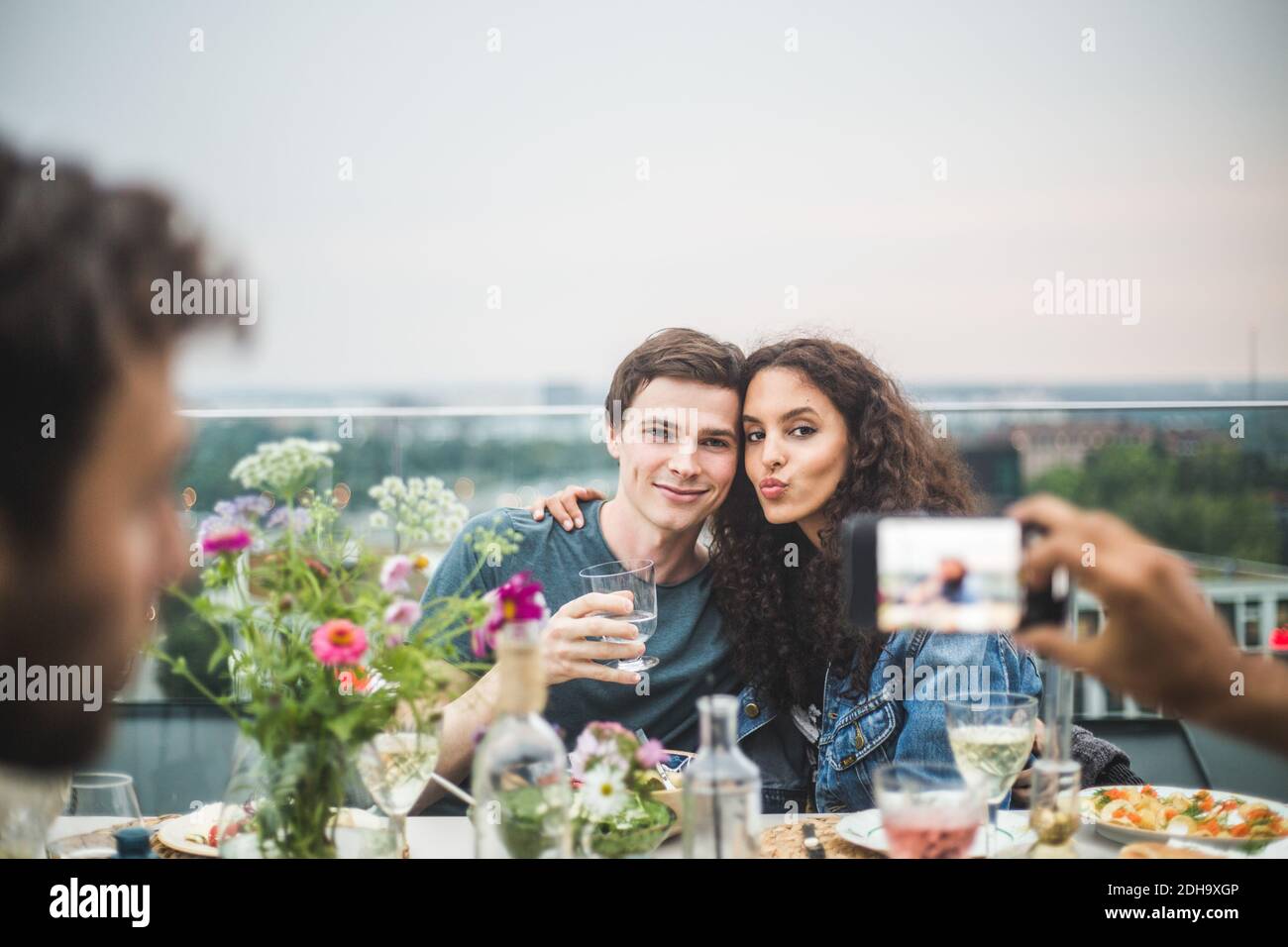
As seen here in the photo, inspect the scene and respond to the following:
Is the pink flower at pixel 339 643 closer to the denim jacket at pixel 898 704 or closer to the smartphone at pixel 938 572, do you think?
the smartphone at pixel 938 572

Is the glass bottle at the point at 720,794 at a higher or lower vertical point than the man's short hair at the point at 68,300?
lower

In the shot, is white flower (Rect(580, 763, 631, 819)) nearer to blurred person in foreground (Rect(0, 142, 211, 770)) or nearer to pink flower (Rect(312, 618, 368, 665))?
pink flower (Rect(312, 618, 368, 665))

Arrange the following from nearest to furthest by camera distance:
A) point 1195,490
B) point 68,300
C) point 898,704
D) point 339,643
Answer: point 339,643 < point 68,300 < point 898,704 < point 1195,490

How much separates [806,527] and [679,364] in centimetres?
41

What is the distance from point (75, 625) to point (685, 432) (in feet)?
4.05

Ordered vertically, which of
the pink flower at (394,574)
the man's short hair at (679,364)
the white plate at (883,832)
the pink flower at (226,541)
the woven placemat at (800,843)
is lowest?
the woven placemat at (800,843)

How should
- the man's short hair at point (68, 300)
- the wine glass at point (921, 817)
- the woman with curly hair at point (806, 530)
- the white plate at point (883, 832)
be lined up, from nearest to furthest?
the wine glass at point (921, 817) < the white plate at point (883, 832) < the man's short hair at point (68, 300) < the woman with curly hair at point (806, 530)

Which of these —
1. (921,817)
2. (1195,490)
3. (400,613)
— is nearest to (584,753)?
(400,613)

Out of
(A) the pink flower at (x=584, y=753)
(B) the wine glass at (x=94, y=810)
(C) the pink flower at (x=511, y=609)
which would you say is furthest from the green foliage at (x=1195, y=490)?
(B) the wine glass at (x=94, y=810)

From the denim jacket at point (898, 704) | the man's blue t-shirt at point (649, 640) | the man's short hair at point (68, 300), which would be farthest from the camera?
the man's blue t-shirt at point (649, 640)

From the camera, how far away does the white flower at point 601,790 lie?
3.81ft

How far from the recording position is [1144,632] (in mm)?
953

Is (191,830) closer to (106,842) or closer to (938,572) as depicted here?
(106,842)

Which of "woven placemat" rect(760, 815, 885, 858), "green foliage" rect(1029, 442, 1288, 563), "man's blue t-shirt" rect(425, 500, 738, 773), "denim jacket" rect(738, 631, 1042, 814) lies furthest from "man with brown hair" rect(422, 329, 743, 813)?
"green foliage" rect(1029, 442, 1288, 563)
